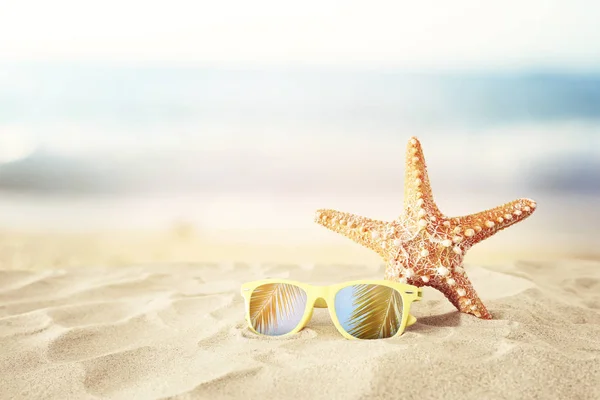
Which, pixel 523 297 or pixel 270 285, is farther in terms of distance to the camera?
pixel 523 297

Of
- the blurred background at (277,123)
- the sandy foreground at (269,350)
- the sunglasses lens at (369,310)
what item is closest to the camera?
the sandy foreground at (269,350)

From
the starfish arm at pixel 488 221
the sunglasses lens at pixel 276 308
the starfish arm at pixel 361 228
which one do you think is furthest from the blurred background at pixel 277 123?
the sunglasses lens at pixel 276 308

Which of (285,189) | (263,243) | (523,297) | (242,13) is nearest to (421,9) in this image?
(242,13)

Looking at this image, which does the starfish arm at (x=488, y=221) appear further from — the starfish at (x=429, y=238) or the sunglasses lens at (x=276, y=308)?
the sunglasses lens at (x=276, y=308)

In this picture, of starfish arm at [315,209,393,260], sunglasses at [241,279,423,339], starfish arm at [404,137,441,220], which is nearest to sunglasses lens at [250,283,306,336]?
sunglasses at [241,279,423,339]

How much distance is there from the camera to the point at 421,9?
376 centimetres

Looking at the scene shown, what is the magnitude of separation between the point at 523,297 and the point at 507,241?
1550 millimetres

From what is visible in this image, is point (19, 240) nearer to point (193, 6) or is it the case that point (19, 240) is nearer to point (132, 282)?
point (132, 282)

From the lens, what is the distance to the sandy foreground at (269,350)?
1287 mm

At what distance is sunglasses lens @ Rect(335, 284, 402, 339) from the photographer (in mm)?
1745

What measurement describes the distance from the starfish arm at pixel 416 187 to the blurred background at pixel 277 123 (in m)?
1.65

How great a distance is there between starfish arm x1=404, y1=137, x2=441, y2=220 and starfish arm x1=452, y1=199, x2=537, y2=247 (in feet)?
0.31

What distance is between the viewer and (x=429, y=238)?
1.96 metres

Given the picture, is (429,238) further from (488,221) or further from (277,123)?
(277,123)
